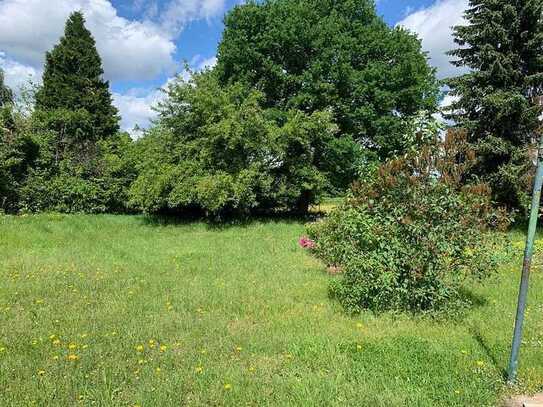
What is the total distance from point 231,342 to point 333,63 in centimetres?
1691

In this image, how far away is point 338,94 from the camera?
20234mm

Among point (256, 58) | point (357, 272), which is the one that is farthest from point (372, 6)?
point (357, 272)

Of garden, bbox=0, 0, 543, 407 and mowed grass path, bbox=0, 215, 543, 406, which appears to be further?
garden, bbox=0, 0, 543, 407

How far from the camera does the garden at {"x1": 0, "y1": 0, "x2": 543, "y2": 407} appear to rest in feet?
14.0

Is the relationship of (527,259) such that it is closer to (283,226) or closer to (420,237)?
(420,237)

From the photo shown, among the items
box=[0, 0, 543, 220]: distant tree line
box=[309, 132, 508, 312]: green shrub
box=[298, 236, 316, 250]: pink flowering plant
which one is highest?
box=[0, 0, 543, 220]: distant tree line

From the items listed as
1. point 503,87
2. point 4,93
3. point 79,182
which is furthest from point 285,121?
point 4,93

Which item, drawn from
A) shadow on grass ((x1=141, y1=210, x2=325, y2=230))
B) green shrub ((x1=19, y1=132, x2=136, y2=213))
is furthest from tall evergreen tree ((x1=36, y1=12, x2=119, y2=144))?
shadow on grass ((x1=141, y1=210, x2=325, y2=230))

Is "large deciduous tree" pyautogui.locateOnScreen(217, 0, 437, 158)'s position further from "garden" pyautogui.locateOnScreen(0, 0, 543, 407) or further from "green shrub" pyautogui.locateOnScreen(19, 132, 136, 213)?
"green shrub" pyautogui.locateOnScreen(19, 132, 136, 213)

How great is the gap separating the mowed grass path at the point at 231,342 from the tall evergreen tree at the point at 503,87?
21.7 feet

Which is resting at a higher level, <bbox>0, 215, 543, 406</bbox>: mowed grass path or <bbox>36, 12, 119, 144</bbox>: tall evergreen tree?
<bbox>36, 12, 119, 144</bbox>: tall evergreen tree

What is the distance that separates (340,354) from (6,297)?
17.6 feet

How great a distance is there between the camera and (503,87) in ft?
49.7

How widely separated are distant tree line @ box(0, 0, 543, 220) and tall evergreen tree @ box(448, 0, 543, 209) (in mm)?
47
